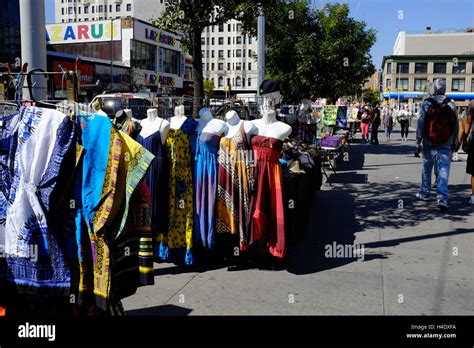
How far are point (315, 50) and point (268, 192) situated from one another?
13.5m

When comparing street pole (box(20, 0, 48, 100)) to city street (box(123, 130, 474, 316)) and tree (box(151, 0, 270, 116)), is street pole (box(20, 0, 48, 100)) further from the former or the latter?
tree (box(151, 0, 270, 116))

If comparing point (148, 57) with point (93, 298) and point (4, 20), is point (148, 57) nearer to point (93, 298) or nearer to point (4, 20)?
point (4, 20)

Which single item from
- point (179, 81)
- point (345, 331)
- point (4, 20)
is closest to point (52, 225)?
point (345, 331)

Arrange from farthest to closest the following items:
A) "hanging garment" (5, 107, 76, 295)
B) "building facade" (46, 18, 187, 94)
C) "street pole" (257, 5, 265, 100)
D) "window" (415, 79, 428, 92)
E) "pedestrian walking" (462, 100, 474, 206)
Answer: "window" (415, 79, 428, 92), "building facade" (46, 18, 187, 94), "street pole" (257, 5, 265, 100), "pedestrian walking" (462, 100, 474, 206), "hanging garment" (5, 107, 76, 295)

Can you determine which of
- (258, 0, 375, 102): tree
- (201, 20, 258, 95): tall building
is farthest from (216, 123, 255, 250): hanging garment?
(201, 20, 258, 95): tall building

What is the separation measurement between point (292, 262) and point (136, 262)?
2681 mm

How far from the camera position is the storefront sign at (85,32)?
46469mm

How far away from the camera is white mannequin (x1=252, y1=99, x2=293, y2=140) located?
5.02m

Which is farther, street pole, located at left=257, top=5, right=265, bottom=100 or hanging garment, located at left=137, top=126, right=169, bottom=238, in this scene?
street pole, located at left=257, top=5, right=265, bottom=100

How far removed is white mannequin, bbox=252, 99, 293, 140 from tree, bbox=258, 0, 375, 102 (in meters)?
12.7

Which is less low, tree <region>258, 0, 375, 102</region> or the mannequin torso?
tree <region>258, 0, 375, 102</region>

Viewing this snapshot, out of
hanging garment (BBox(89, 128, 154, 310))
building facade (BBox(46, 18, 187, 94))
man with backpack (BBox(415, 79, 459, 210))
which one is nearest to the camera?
hanging garment (BBox(89, 128, 154, 310))

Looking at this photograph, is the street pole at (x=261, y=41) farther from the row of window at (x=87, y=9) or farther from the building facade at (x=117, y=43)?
the row of window at (x=87, y=9)

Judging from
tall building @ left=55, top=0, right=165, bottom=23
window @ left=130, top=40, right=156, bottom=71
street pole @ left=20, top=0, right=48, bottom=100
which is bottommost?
street pole @ left=20, top=0, right=48, bottom=100
